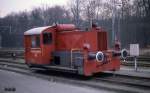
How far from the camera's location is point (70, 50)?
16.3 meters

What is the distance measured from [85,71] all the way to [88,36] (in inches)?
77.8

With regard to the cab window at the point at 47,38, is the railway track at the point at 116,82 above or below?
below

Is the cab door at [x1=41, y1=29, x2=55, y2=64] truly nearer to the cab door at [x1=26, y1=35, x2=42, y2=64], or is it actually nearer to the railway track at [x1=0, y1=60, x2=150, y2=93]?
the cab door at [x1=26, y1=35, x2=42, y2=64]

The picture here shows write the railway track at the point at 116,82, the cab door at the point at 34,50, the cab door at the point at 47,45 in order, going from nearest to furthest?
the railway track at the point at 116,82 < the cab door at the point at 47,45 < the cab door at the point at 34,50

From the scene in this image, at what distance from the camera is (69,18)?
229 ft

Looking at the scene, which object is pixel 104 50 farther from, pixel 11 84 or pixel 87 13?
pixel 87 13

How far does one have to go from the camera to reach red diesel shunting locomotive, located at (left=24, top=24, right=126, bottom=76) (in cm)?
1469

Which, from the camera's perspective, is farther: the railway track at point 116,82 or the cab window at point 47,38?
the cab window at point 47,38

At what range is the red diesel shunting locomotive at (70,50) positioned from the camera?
48.2ft

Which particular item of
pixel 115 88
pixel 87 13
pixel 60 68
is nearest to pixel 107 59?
pixel 60 68

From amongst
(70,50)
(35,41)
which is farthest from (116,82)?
(35,41)

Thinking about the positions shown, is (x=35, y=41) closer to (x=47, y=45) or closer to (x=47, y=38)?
(x=47, y=38)

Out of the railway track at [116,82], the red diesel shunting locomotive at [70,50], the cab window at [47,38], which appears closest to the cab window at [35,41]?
the red diesel shunting locomotive at [70,50]

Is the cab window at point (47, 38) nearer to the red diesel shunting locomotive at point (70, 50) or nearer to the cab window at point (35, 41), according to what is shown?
the red diesel shunting locomotive at point (70, 50)
